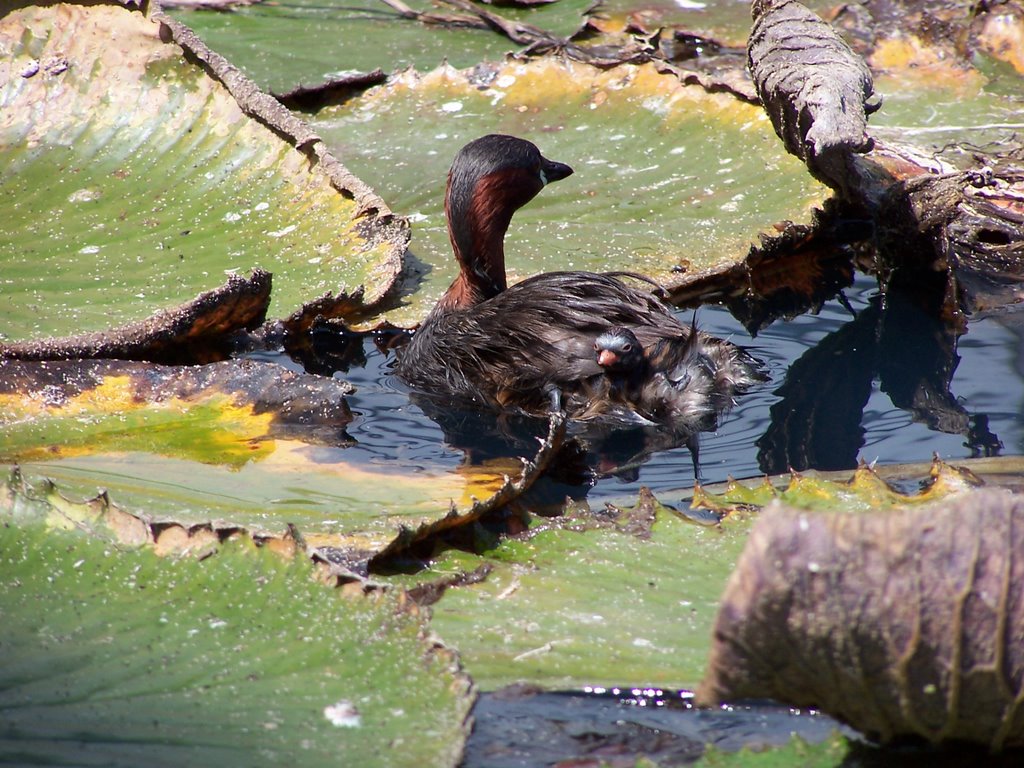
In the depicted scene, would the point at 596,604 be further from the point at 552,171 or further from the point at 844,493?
the point at 552,171

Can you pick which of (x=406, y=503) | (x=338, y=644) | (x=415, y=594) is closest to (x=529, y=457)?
(x=406, y=503)

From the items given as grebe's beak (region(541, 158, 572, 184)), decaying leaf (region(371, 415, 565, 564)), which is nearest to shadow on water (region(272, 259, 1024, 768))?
decaying leaf (region(371, 415, 565, 564))

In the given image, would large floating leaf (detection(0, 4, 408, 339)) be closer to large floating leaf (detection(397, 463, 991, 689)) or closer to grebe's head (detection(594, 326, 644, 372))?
grebe's head (detection(594, 326, 644, 372))

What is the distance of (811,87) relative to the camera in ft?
13.0

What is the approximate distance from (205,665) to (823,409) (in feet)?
8.32

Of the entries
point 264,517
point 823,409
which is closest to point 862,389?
point 823,409

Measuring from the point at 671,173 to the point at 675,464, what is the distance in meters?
1.65

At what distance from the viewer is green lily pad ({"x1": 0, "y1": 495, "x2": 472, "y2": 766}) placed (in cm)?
160

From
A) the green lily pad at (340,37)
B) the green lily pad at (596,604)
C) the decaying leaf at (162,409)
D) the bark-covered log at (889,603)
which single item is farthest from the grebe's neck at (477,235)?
the bark-covered log at (889,603)

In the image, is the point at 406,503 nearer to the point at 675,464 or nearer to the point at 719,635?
the point at 675,464

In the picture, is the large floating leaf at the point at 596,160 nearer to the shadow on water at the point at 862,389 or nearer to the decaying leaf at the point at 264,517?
the shadow on water at the point at 862,389

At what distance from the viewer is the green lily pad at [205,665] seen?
1.60m

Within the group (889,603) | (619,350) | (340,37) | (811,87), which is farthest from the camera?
(340,37)

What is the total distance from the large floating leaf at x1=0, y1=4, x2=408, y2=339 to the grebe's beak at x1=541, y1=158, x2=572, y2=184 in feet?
2.19
